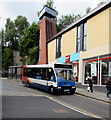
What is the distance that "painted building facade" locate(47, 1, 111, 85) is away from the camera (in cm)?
1923

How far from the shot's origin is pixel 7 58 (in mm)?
62594

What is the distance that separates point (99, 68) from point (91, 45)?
2.71 m

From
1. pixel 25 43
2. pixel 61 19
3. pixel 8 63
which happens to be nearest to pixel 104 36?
pixel 25 43

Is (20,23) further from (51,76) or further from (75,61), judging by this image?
(51,76)

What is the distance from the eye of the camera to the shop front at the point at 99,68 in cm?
1928

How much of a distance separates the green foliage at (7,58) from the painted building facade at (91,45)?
34.6 meters

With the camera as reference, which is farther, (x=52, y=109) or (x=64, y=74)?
(x=64, y=74)

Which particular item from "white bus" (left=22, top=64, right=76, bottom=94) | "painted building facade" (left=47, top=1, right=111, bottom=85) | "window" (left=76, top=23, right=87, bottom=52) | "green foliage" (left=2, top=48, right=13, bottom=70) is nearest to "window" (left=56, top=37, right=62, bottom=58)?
"painted building facade" (left=47, top=1, right=111, bottom=85)

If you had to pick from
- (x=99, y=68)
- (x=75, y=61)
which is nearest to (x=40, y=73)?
(x=99, y=68)

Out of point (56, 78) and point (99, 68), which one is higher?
point (99, 68)

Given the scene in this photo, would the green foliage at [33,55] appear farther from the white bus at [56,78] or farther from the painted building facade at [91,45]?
the white bus at [56,78]

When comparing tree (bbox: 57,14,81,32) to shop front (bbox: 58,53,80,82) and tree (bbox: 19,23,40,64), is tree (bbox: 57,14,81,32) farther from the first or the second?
shop front (bbox: 58,53,80,82)

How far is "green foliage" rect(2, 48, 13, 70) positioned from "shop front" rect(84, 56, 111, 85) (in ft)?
139

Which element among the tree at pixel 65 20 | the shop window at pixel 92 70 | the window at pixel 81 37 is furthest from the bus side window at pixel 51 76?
the tree at pixel 65 20
